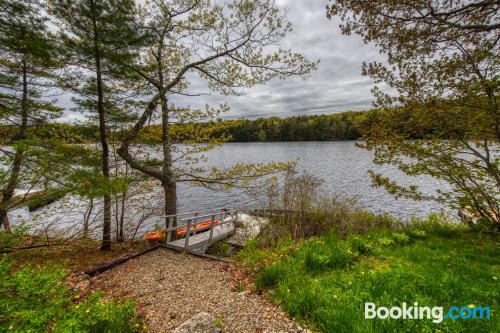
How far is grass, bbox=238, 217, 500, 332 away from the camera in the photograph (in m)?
2.89

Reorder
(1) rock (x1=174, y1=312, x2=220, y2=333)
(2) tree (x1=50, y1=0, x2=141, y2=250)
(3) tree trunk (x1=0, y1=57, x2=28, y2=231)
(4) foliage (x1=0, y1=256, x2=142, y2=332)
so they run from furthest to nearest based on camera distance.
Result: (2) tree (x1=50, y1=0, x2=141, y2=250) < (3) tree trunk (x1=0, y1=57, x2=28, y2=231) < (1) rock (x1=174, y1=312, x2=220, y2=333) < (4) foliage (x1=0, y1=256, x2=142, y2=332)

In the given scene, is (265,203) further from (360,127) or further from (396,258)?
(396,258)

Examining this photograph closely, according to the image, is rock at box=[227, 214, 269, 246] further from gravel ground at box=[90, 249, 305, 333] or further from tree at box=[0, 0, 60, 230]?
tree at box=[0, 0, 60, 230]

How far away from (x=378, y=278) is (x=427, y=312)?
0.84 m

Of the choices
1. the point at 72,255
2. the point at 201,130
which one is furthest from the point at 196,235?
the point at 201,130

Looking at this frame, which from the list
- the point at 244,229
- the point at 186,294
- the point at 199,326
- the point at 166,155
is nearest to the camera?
the point at 199,326

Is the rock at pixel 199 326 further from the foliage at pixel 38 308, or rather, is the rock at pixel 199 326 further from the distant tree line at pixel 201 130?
the distant tree line at pixel 201 130

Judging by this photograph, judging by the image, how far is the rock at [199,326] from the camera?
9.13 feet

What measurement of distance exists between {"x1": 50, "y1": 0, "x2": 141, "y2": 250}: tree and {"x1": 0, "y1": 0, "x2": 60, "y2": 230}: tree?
18.2 inches

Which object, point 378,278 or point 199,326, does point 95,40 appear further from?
point 378,278

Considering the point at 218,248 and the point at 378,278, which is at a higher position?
the point at 378,278

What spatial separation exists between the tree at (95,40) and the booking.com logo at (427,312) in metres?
5.51

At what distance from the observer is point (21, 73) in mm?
5805

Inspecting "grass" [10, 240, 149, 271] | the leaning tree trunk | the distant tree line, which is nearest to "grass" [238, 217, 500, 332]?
the distant tree line
